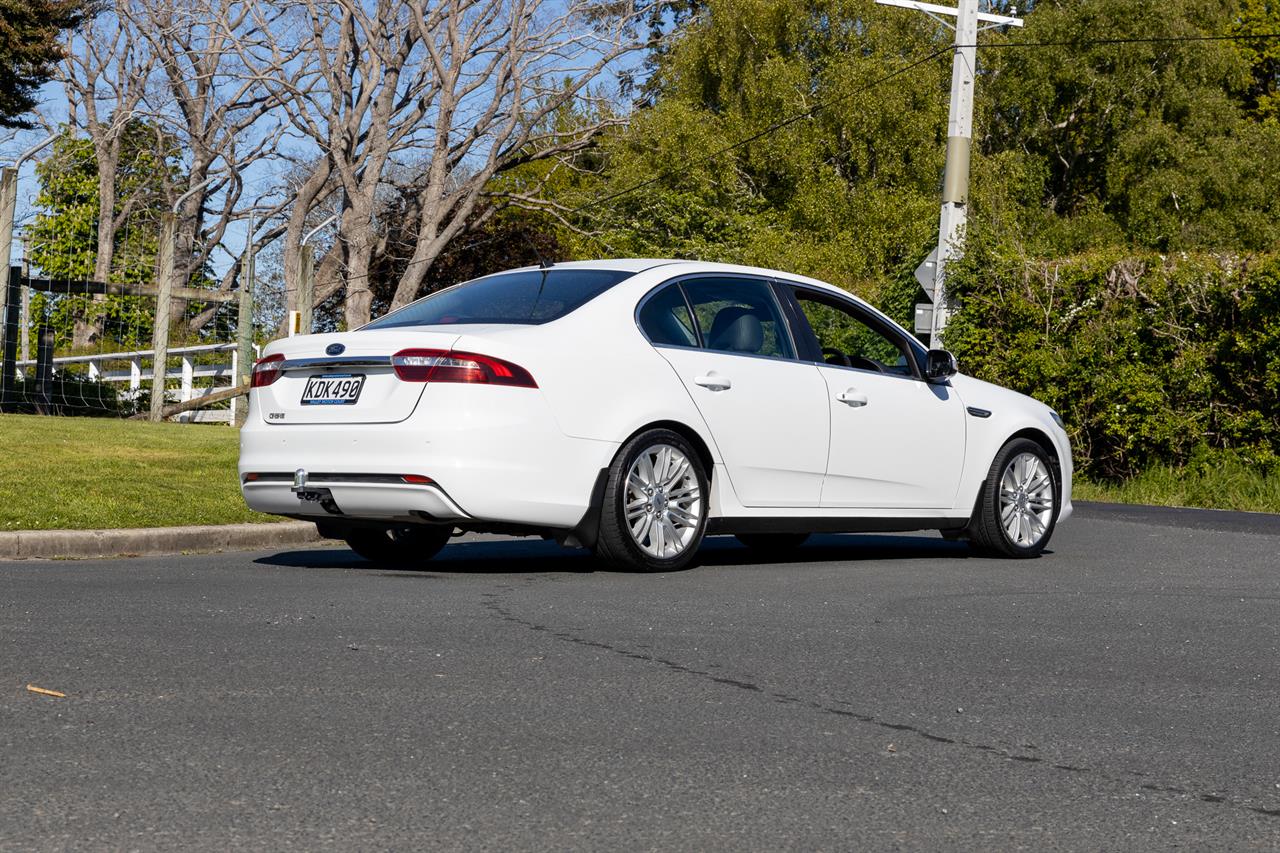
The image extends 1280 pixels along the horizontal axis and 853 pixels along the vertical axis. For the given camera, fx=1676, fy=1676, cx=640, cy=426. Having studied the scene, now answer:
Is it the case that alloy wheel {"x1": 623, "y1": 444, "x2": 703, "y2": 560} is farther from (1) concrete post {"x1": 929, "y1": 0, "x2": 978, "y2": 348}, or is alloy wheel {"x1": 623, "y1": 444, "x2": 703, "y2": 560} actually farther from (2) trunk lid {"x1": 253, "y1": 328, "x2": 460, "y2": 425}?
(1) concrete post {"x1": 929, "y1": 0, "x2": 978, "y2": 348}

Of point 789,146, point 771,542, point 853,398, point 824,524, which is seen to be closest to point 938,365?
point 853,398

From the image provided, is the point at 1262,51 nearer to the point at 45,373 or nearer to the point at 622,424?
the point at 45,373

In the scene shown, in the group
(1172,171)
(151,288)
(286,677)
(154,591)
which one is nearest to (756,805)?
(286,677)

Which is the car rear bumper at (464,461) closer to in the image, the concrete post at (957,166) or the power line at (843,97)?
the concrete post at (957,166)

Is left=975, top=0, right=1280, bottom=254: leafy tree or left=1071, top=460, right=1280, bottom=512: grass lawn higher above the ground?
left=975, top=0, right=1280, bottom=254: leafy tree

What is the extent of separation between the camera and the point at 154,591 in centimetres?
724

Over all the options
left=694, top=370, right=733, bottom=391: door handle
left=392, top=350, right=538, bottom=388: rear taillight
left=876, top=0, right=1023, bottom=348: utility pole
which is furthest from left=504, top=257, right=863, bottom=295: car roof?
left=876, top=0, right=1023, bottom=348: utility pole

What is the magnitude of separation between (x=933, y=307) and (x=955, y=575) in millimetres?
10783

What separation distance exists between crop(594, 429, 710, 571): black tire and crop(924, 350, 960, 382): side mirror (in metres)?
1.96

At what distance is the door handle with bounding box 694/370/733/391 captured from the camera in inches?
341

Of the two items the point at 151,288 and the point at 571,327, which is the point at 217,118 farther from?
the point at 571,327

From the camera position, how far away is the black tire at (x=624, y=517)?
27.1ft

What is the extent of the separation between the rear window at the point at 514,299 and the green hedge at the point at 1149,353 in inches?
370

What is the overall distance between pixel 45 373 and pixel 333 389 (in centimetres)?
1411
